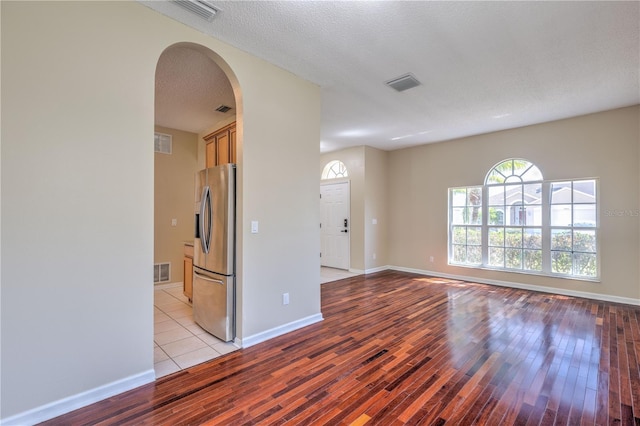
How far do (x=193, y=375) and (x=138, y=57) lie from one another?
2.47 metres

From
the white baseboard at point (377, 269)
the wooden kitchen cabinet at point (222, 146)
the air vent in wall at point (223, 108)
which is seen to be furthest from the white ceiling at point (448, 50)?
the white baseboard at point (377, 269)

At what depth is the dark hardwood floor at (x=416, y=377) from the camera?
187cm

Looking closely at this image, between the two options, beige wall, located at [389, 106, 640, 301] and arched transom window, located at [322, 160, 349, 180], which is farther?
arched transom window, located at [322, 160, 349, 180]

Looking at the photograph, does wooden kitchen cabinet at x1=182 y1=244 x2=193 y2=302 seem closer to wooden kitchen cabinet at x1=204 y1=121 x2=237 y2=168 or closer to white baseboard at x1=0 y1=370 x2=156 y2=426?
wooden kitchen cabinet at x1=204 y1=121 x2=237 y2=168

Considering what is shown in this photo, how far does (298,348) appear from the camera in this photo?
279cm

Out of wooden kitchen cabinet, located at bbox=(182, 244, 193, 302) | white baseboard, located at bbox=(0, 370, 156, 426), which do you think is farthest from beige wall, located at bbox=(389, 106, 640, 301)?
white baseboard, located at bbox=(0, 370, 156, 426)

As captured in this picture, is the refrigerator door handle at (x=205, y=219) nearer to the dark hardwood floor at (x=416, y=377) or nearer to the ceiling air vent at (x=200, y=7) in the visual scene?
the dark hardwood floor at (x=416, y=377)

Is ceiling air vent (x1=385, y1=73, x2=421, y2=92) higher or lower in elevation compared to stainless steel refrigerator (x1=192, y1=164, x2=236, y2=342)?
higher

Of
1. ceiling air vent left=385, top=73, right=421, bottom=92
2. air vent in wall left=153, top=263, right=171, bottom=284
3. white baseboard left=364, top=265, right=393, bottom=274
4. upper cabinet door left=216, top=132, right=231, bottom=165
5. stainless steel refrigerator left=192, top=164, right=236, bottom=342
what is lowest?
white baseboard left=364, top=265, right=393, bottom=274

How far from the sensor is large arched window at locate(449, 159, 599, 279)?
4.61 meters

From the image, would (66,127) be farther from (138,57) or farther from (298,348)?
(298,348)

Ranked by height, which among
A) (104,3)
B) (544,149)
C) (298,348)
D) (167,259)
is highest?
(104,3)

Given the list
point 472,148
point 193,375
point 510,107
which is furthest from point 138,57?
point 472,148

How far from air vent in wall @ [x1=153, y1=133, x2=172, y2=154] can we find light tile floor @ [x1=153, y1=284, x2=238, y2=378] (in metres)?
2.60
